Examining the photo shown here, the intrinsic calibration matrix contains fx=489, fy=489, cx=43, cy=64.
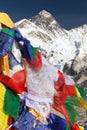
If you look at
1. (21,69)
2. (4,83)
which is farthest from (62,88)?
(4,83)

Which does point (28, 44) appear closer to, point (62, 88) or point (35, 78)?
point (35, 78)

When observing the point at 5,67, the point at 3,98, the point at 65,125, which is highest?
the point at 5,67

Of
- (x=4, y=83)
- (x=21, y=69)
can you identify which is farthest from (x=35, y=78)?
(x=4, y=83)

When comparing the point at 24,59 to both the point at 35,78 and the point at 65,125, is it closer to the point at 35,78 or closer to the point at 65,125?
the point at 35,78

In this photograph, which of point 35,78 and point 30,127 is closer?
point 30,127

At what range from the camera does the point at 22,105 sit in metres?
5.61

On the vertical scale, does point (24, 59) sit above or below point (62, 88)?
above

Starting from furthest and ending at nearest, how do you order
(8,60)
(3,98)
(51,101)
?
(51,101), (8,60), (3,98)

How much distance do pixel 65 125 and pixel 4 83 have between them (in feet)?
4.32

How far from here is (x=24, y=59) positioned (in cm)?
575

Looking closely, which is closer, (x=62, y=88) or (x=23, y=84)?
(x=23, y=84)

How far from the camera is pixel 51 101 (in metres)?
6.09

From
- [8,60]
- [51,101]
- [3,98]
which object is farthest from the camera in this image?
[51,101]

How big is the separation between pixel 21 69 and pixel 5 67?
277 mm
